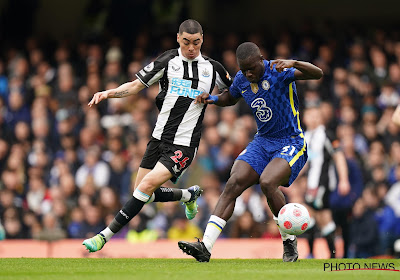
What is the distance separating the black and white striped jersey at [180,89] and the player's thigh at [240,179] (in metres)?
0.85

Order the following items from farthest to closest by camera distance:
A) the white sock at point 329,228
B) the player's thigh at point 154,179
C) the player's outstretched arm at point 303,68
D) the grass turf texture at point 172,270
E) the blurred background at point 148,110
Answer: the blurred background at point 148,110, the white sock at point 329,228, the player's thigh at point 154,179, the player's outstretched arm at point 303,68, the grass turf texture at point 172,270

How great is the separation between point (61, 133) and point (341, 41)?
612cm

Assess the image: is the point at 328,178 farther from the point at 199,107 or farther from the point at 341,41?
the point at 341,41

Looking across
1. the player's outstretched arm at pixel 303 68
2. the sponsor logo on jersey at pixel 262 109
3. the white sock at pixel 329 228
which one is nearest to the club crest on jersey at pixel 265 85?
the sponsor logo on jersey at pixel 262 109

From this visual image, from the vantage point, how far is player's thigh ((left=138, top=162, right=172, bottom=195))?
9000mm

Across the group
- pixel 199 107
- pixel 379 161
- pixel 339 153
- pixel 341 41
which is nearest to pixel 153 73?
pixel 199 107

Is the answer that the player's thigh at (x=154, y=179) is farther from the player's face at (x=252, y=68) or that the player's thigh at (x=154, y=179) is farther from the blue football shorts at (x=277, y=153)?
the player's face at (x=252, y=68)

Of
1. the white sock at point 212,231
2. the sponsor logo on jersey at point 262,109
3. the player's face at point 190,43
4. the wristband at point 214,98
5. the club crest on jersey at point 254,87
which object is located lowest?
the white sock at point 212,231

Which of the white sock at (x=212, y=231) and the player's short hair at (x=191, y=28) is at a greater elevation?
the player's short hair at (x=191, y=28)

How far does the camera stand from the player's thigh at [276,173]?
8.34 meters

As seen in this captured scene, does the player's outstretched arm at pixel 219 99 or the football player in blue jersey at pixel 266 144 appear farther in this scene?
the player's outstretched arm at pixel 219 99

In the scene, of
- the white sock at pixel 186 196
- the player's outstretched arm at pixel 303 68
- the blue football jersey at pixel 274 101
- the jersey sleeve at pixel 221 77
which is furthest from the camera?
the white sock at pixel 186 196

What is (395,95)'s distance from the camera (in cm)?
1498

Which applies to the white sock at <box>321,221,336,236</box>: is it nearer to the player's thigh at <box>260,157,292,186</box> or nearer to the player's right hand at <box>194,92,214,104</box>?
the player's thigh at <box>260,157,292,186</box>
